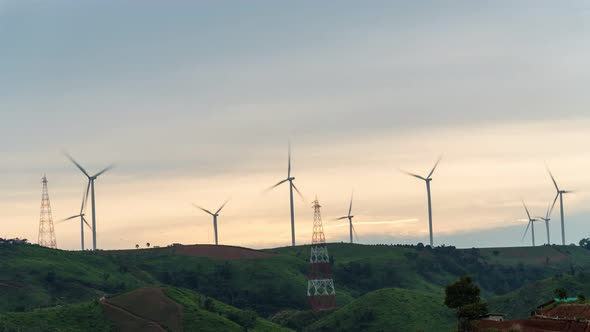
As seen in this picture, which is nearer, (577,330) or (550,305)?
(577,330)

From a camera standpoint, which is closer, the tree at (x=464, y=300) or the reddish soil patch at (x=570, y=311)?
the reddish soil patch at (x=570, y=311)

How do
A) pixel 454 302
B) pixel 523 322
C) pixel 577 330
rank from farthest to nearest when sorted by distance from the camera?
pixel 454 302 → pixel 523 322 → pixel 577 330

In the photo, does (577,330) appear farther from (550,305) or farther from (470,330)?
(550,305)

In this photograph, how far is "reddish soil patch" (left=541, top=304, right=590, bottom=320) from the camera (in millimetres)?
140712

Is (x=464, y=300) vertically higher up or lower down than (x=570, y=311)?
higher up

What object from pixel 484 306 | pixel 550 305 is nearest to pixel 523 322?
pixel 484 306

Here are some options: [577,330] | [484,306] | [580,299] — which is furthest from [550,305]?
[577,330]

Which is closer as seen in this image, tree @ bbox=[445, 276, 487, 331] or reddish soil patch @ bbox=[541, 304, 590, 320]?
reddish soil patch @ bbox=[541, 304, 590, 320]

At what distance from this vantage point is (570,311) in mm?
150250

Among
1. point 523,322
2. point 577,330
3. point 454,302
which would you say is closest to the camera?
point 577,330

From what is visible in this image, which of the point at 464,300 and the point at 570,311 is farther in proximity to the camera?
the point at 464,300

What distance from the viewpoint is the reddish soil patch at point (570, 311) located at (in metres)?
141

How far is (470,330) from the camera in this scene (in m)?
167

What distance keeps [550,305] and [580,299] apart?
5.31 meters
